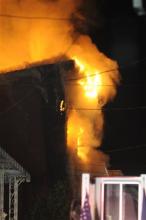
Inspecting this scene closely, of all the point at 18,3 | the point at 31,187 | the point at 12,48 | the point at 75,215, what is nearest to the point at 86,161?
the point at 31,187

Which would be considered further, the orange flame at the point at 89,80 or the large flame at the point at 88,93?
the orange flame at the point at 89,80

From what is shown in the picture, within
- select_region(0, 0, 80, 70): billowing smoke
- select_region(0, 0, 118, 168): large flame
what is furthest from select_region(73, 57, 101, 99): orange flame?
select_region(0, 0, 80, 70): billowing smoke

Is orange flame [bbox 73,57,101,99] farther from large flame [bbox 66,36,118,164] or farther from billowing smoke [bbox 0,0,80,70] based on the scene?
billowing smoke [bbox 0,0,80,70]

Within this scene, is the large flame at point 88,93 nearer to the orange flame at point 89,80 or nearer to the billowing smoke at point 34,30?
the orange flame at point 89,80

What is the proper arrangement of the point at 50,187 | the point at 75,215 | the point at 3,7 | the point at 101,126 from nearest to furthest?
the point at 75,215 < the point at 50,187 < the point at 3,7 < the point at 101,126

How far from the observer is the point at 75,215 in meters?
11.2

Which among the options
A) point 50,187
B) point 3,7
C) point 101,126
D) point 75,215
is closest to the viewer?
point 75,215

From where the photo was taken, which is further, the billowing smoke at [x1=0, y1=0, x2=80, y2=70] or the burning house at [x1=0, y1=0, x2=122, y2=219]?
the billowing smoke at [x1=0, y1=0, x2=80, y2=70]

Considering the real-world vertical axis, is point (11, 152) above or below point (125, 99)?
below

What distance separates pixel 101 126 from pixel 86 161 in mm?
1926

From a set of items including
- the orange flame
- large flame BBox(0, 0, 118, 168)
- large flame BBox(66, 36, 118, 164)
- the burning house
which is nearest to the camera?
the burning house

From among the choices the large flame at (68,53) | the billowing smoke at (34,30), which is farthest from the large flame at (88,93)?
the billowing smoke at (34,30)

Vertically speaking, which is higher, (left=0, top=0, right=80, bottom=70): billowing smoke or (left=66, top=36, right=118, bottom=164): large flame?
(left=0, top=0, right=80, bottom=70): billowing smoke

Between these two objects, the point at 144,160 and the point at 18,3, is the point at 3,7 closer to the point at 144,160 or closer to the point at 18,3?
the point at 18,3
